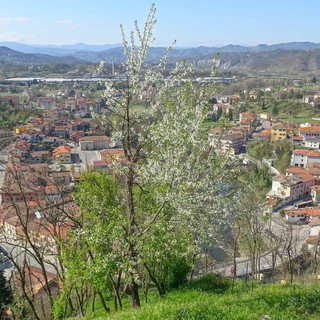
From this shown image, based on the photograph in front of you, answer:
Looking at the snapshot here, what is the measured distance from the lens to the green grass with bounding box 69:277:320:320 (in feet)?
19.5

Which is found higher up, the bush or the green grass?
the green grass

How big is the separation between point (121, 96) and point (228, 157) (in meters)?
2.94

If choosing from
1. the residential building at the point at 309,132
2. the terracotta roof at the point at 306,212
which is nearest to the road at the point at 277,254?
the terracotta roof at the point at 306,212

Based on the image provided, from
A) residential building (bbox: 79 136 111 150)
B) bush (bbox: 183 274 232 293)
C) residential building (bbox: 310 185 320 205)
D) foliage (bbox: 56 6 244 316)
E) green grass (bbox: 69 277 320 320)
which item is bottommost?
residential building (bbox: 310 185 320 205)

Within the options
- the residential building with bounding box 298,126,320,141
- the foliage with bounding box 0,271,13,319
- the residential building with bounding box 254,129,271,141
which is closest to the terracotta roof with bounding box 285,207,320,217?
the residential building with bounding box 298,126,320,141

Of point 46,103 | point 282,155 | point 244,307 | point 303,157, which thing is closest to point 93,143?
point 282,155

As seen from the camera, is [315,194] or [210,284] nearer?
[210,284]

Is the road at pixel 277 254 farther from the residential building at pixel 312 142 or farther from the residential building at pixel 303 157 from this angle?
the residential building at pixel 312 142

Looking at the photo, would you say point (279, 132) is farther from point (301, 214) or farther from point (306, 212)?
point (301, 214)

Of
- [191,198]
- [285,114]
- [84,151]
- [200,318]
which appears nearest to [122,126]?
[191,198]

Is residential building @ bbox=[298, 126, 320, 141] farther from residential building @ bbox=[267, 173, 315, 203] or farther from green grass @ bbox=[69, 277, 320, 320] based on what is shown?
green grass @ bbox=[69, 277, 320, 320]

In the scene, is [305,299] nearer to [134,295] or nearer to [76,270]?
[134,295]

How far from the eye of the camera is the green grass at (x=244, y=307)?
594 cm

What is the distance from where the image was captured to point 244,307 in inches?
250
